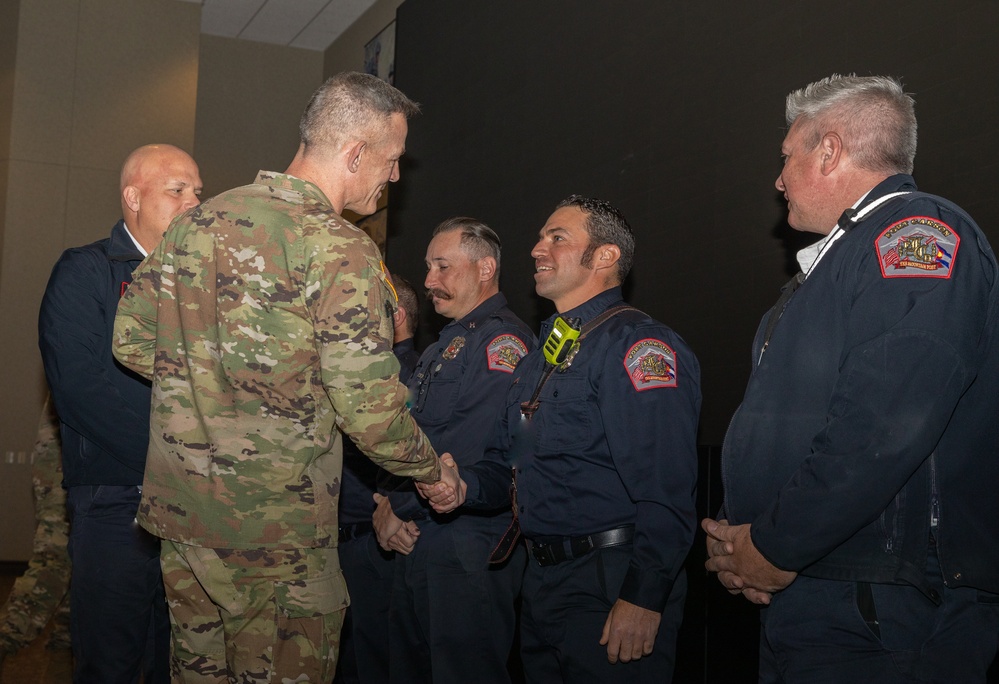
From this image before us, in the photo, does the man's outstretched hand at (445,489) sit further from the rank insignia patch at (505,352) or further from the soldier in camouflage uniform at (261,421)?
the rank insignia patch at (505,352)

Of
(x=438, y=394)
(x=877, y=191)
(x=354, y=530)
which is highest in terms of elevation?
(x=877, y=191)

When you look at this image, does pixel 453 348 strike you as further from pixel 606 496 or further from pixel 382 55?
pixel 382 55

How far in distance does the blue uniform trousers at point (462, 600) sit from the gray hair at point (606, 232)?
87 centimetres

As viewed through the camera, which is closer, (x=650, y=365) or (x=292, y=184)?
(x=292, y=184)

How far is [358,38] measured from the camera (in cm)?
755

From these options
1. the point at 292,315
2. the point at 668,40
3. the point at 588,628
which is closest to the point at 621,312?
the point at 588,628

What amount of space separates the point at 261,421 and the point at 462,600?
4.00 feet

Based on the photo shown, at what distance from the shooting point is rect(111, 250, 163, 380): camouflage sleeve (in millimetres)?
2041

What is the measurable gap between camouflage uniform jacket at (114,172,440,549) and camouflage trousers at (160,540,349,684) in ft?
0.13

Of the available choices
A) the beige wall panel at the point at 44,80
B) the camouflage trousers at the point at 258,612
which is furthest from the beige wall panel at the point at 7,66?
the camouflage trousers at the point at 258,612

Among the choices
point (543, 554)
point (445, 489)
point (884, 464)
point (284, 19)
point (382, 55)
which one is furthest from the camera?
point (284, 19)

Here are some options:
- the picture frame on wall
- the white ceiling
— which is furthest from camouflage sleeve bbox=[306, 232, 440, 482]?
the white ceiling

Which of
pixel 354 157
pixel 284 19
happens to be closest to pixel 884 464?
pixel 354 157

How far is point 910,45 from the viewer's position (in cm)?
277
